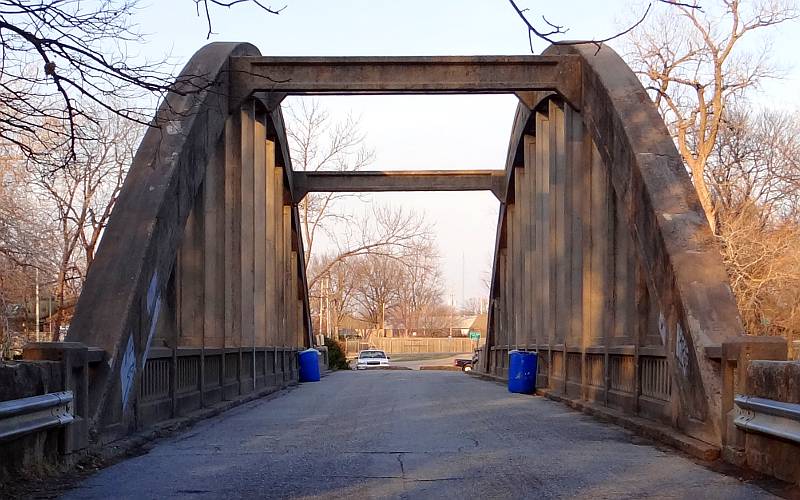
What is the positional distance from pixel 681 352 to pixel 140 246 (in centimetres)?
608

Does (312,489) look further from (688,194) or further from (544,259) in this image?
(544,259)

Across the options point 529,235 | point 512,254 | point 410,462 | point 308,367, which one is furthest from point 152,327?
point 512,254

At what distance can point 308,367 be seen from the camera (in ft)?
95.0

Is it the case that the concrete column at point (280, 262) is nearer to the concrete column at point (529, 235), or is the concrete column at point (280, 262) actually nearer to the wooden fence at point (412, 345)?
the concrete column at point (529, 235)

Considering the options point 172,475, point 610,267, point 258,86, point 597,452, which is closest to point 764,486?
point 597,452

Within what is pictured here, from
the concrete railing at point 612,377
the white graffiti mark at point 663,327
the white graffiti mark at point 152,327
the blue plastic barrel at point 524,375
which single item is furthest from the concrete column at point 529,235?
the white graffiti mark at point 152,327

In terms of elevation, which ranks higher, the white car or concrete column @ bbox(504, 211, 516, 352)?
concrete column @ bbox(504, 211, 516, 352)

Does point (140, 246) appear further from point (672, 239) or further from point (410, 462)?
point (672, 239)

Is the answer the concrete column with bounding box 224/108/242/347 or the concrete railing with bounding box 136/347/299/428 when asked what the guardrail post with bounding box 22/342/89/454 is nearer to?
the concrete railing with bounding box 136/347/299/428

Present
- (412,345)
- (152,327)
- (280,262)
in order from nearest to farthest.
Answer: (152,327), (280,262), (412,345)

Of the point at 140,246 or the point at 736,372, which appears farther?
the point at 140,246

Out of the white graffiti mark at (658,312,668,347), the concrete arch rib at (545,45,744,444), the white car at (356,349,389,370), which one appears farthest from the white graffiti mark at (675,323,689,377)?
the white car at (356,349,389,370)

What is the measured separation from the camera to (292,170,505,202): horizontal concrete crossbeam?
30.5 m

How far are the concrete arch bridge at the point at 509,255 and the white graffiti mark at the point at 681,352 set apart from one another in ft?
0.08
